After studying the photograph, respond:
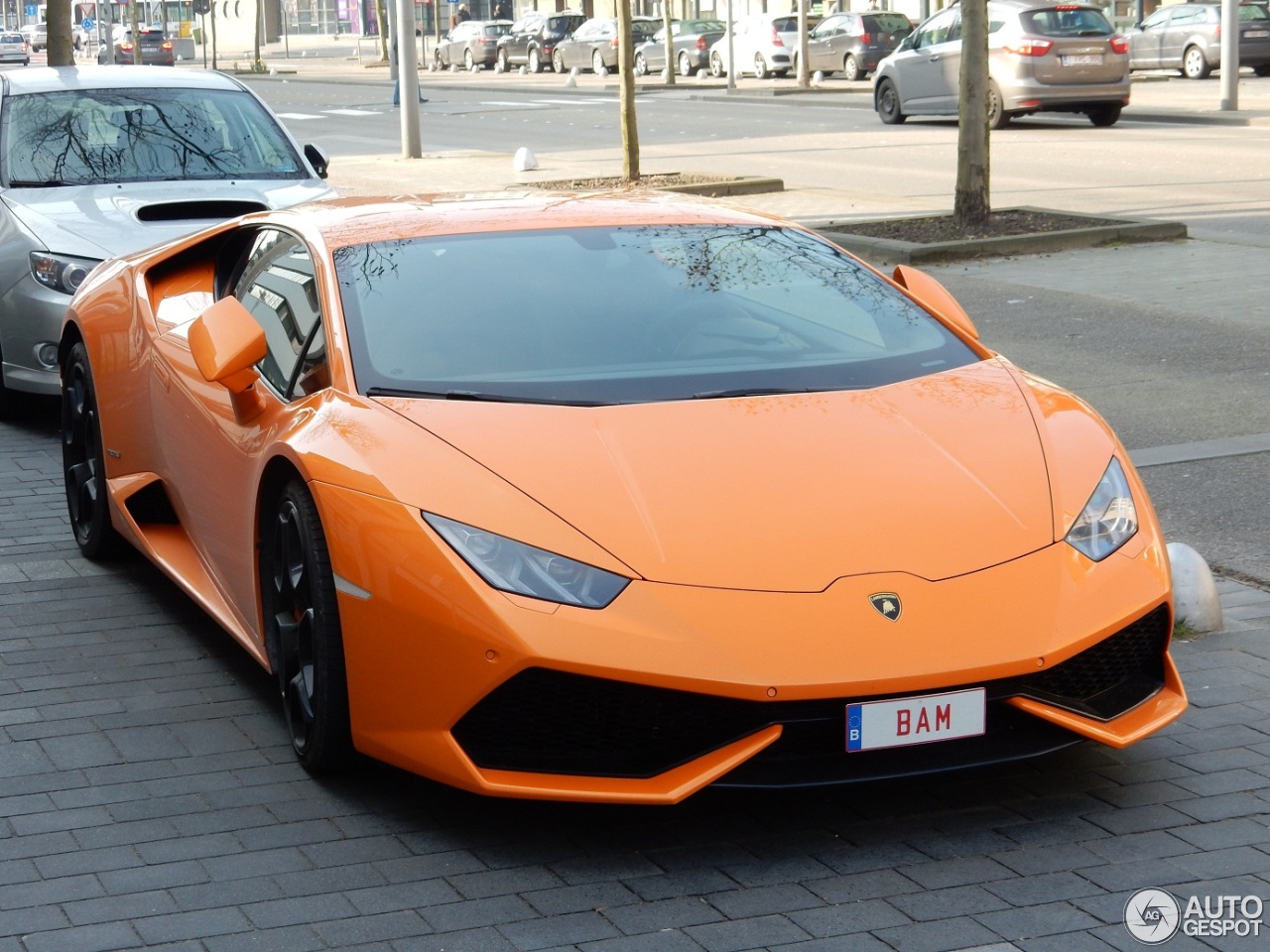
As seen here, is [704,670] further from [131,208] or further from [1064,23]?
[1064,23]

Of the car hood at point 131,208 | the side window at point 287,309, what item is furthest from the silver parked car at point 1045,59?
the side window at point 287,309

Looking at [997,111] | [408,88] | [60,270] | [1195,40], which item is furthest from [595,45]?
[60,270]

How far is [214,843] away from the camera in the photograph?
3.87 metres

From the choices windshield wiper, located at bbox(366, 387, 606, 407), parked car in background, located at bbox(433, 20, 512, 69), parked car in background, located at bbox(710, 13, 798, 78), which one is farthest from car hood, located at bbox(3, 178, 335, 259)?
parked car in background, located at bbox(433, 20, 512, 69)

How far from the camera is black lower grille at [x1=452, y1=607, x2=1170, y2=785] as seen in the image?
357cm

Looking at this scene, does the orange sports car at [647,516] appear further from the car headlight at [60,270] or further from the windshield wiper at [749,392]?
the car headlight at [60,270]

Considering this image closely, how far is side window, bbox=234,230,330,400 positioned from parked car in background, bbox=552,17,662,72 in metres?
47.0

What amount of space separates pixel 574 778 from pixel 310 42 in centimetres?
10459

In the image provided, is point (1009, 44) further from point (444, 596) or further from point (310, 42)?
point (310, 42)

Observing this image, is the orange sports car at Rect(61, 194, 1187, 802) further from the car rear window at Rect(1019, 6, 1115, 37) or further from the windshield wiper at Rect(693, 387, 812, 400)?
the car rear window at Rect(1019, 6, 1115, 37)

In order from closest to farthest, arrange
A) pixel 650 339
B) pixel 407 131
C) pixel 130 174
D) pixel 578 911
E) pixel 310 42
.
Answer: pixel 578 911
pixel 650 339
pixel 130 174
pixel 407 131
pixel 310 42

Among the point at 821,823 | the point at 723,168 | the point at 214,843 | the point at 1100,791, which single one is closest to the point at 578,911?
the point at 821,823

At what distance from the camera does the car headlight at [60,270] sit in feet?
27.0

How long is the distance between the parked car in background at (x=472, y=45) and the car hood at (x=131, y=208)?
51.5m
